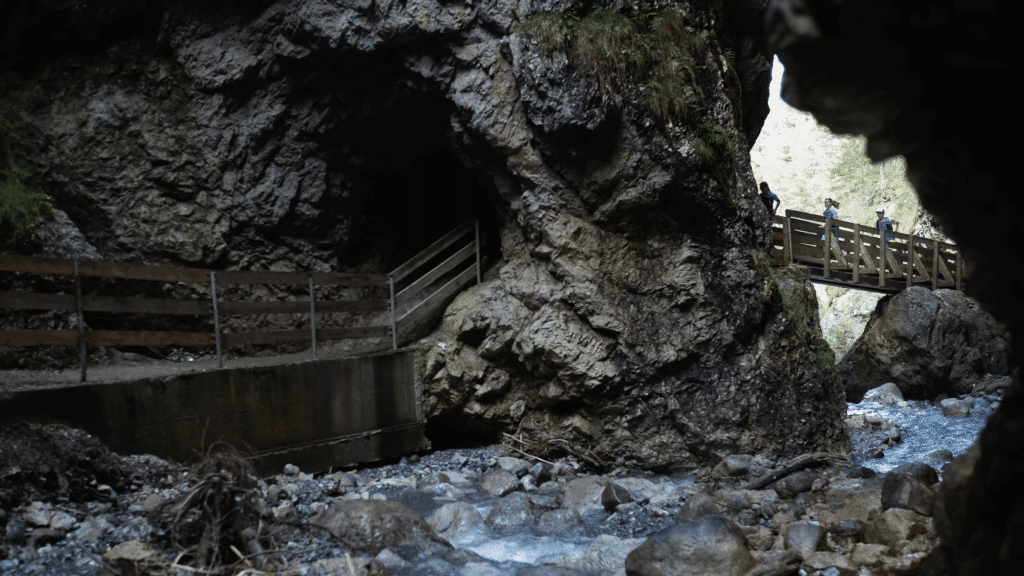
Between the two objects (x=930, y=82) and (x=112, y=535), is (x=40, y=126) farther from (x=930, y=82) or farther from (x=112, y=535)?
(x=930, y=82)

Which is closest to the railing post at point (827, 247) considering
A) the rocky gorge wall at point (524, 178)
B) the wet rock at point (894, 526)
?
the rocky gorge wall at point (524, 178)

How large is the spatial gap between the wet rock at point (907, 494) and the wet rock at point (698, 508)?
125 centimetres

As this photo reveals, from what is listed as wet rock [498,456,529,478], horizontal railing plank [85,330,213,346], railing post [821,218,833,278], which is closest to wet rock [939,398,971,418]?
railing post [821,218,833,278]

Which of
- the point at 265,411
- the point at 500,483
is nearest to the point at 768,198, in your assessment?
the point at 500,483

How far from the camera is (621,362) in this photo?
311 inches

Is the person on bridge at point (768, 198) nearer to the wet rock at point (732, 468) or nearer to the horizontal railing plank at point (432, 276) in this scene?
the horizontal railing plank at point (432, 276)

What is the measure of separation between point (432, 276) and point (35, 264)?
4585 mm

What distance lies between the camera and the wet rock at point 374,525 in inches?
187

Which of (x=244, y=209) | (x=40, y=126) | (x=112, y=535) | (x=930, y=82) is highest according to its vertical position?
(x=40, y=126)

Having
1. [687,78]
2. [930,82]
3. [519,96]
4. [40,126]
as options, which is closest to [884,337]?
[687,78]

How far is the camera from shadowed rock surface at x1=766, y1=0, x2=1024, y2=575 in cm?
184

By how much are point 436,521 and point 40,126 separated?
6.79 meters

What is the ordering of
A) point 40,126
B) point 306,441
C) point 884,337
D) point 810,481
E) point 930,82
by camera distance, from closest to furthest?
1. point 930,82
2. point 810,481
3. point 306,441
4. point 40,126
5. point 884,337

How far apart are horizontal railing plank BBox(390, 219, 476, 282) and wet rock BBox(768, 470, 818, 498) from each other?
5053mm
